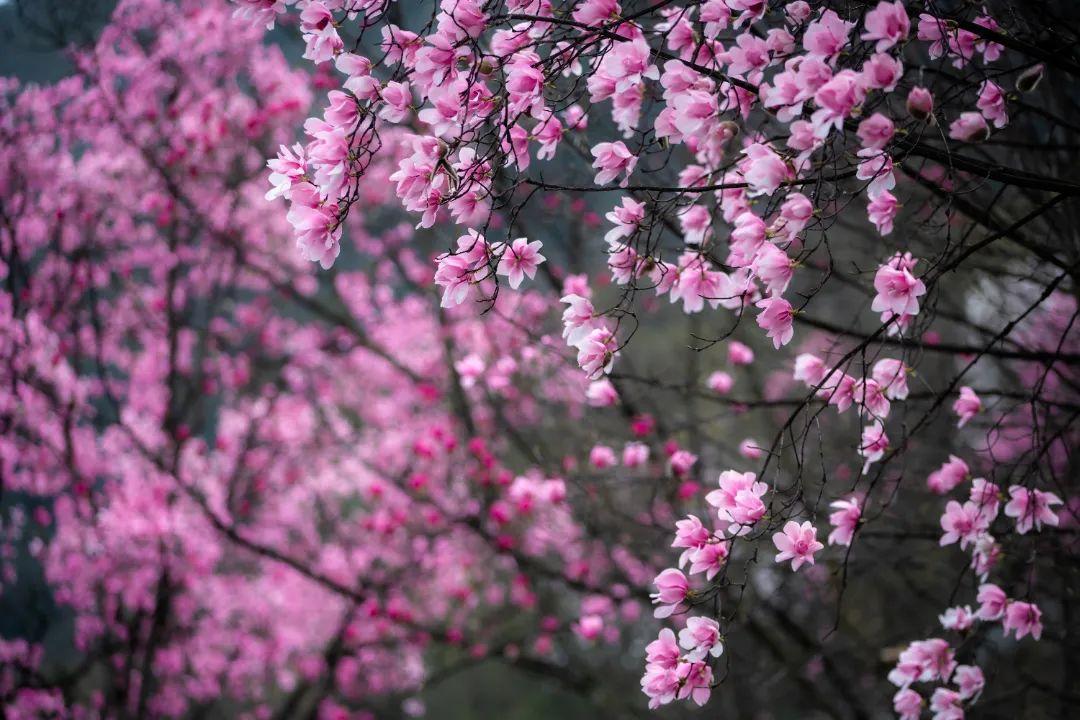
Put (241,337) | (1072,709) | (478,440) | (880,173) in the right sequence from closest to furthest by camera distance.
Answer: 1. (880,173)
2. (1072,709)
3. (478,440)
4. (241,337)

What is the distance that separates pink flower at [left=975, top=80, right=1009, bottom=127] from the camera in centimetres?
193

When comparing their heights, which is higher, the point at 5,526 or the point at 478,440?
the point at 5,526

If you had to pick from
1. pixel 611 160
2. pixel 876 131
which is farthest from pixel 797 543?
pixel 611 160

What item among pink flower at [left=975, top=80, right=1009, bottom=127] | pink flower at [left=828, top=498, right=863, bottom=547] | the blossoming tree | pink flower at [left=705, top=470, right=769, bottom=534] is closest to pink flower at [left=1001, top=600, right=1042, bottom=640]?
the blossoming tree

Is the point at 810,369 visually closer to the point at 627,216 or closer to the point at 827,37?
the point at 627,216

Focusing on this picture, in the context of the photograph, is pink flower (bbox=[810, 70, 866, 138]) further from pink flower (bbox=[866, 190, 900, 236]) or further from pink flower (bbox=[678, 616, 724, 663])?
pink flower (bbox=[678, 616, 724, 663])

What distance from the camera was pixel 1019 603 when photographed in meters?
2.26

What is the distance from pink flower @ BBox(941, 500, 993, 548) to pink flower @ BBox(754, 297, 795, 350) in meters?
0.83

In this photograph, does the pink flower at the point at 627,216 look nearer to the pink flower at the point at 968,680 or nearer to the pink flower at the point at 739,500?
the pink flower at the point at 739,500

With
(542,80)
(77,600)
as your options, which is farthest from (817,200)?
(77,600)

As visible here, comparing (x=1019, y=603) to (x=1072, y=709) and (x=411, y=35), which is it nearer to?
(x=1072, y=709)

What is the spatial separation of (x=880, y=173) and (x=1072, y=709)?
2.77 metres

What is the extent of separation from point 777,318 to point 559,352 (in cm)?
146

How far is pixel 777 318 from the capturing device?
77.0 inches
